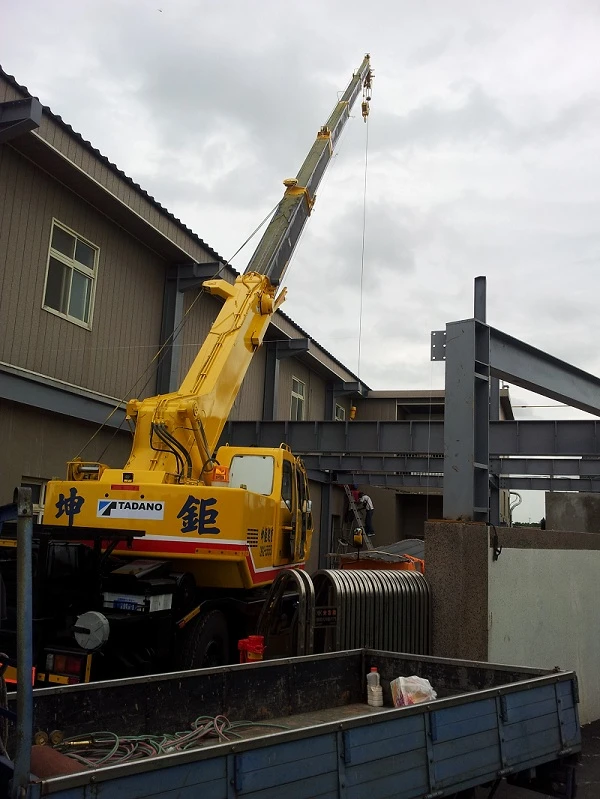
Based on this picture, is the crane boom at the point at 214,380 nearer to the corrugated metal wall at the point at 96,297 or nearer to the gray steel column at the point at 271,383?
the corrugated metal wall at the point at 96,297

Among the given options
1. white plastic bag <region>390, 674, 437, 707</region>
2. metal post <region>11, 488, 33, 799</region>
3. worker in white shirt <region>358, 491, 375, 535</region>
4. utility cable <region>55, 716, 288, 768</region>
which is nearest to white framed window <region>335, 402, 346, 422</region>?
worker in white shirt <region>358, 491, 375, 535</region>

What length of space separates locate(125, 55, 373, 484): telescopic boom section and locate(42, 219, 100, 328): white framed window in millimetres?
Result: 4349

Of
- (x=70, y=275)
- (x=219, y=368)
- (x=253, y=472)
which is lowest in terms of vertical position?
(x=253, y=472)

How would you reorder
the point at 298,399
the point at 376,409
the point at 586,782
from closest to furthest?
1. the point at 586,782
2. the point at 298,399
3. the point at 376,409

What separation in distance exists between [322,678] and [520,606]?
2843 millimetres

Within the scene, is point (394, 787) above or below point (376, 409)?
below

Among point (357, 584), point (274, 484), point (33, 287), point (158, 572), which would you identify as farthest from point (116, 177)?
point (357, 584)

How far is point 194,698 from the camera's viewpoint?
5422mm

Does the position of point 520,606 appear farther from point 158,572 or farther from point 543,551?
point 158,572

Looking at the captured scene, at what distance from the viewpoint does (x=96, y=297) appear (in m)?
15.3

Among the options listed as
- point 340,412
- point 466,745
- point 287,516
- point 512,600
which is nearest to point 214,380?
point 287,516

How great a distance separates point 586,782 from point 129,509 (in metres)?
5.34

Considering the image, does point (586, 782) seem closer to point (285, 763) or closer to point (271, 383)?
point (285, 763)

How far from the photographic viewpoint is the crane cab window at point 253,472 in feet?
33.4
